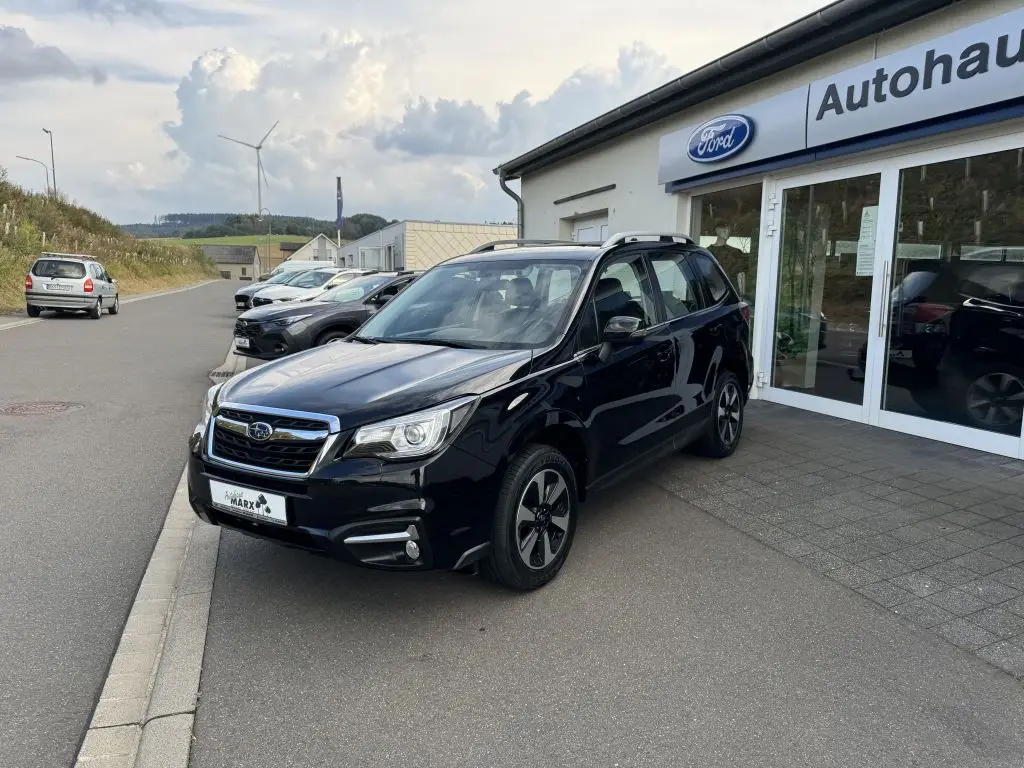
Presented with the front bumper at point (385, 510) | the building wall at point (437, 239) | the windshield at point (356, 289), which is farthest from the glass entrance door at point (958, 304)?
the building wall at point (437, 239)

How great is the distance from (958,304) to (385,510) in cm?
561

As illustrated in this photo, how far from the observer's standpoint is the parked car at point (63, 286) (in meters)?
19.6

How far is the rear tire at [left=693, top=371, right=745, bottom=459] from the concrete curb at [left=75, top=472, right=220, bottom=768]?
12.0 feet

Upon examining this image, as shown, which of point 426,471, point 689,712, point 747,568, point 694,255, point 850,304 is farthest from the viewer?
point 850,304

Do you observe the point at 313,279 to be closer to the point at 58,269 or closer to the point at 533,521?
the point at 58,269

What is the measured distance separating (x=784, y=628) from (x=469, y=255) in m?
3.23

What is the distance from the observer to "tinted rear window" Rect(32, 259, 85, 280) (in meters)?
19.8

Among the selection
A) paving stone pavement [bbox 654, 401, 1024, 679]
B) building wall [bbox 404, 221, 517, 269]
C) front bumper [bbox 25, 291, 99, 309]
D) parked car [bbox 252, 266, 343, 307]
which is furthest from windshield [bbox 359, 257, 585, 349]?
building wall [bbox 404, 221, 517, 269]

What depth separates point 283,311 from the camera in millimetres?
9875

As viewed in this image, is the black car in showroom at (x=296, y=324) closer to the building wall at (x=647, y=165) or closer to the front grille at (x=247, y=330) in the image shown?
the front grille at (x=247, y=330)

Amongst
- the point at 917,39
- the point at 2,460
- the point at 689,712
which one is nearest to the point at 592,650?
the point at 689,712

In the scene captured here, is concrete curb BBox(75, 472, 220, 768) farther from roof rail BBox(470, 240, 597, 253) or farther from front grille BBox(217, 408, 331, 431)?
roof rail BBox(470, 240, 597, 253)

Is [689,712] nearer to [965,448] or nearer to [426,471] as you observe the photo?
[426,471]

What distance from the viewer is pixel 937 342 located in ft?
21.3
